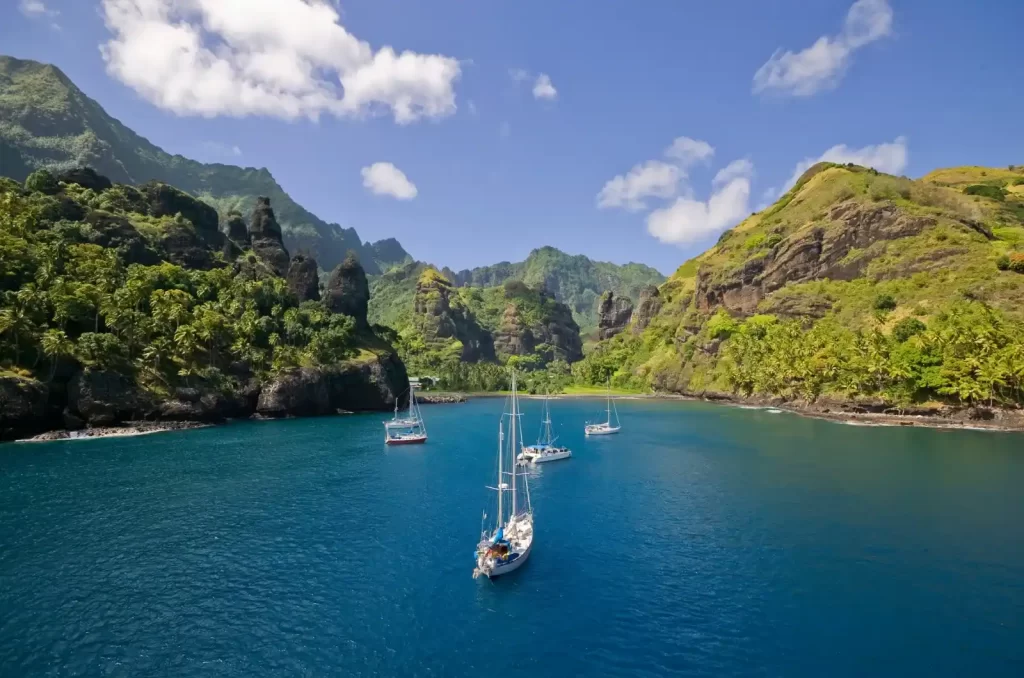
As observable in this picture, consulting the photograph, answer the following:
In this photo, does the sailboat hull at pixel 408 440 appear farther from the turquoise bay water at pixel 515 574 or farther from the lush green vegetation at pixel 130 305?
the lush green vegetation at pixel 130 305

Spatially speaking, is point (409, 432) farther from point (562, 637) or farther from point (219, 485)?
point (562, 637)

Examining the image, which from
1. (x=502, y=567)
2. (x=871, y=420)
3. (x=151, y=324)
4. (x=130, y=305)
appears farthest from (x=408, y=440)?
(x=871, y=420)

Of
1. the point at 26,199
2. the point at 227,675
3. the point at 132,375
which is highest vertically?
the point at 26,199

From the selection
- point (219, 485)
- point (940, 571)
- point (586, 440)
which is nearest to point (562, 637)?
point (940, 571)

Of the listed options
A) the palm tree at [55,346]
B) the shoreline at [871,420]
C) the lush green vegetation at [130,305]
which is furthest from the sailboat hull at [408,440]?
the palm tree at [55,346]

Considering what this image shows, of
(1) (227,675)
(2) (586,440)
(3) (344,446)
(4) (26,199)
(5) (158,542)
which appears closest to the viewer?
(1) (227,675)

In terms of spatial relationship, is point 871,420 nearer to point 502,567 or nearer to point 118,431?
point 502,567

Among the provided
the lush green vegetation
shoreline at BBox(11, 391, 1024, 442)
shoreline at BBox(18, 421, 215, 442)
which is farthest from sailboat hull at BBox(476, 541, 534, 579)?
the lush green vegetation

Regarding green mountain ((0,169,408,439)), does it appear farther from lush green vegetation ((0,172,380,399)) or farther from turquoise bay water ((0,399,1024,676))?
turquoise bay water ((0,399,1024,676))
